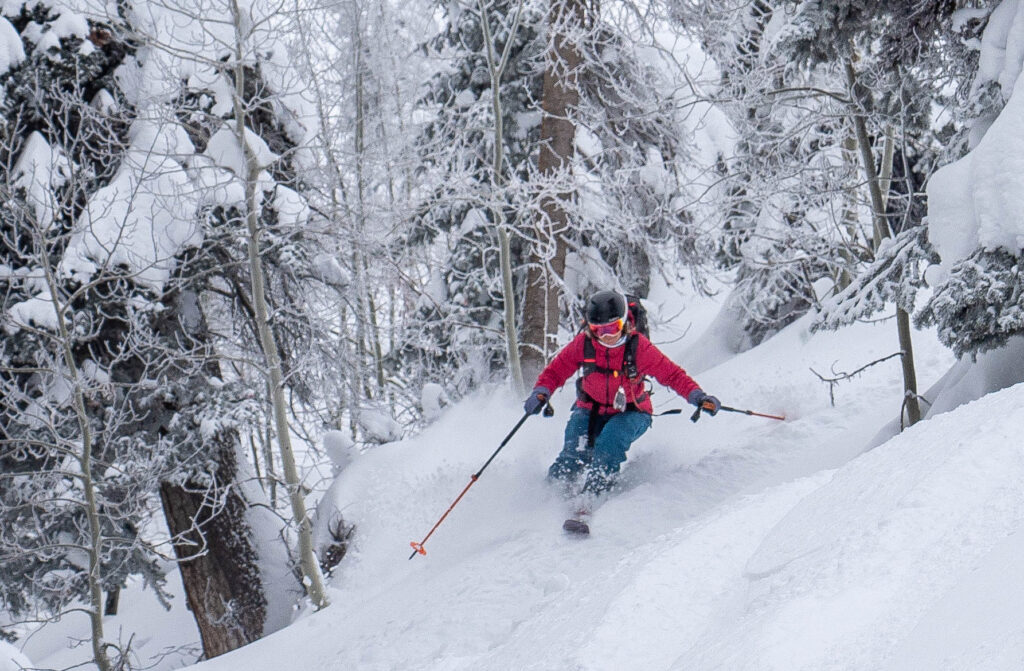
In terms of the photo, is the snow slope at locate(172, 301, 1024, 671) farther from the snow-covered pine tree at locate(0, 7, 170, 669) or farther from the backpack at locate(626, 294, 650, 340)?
the snow-covered pine tree at locate(0, 7, 170, 669)

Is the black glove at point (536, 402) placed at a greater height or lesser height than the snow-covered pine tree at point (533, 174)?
lesser

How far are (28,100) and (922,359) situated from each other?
9518 millimetres

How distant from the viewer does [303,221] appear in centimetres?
880

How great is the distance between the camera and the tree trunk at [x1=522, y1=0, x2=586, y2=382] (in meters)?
9.57

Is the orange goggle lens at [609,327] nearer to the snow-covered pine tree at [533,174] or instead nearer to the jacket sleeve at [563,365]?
the jacket sleeve at [563,365]

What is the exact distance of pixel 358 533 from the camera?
8.84m

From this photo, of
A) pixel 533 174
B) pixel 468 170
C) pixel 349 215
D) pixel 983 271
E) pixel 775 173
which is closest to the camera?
pixel 983 271

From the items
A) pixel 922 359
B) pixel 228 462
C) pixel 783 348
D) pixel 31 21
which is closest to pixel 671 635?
pixel 922 359

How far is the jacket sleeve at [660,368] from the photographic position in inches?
280

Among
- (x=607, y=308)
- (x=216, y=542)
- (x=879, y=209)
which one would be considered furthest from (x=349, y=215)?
(x=879, y=209)

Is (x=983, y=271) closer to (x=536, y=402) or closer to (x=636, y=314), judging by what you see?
(x=636, y=314)

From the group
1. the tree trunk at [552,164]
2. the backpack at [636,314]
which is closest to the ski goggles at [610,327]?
the backpack at [636,314]

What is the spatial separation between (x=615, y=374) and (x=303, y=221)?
3.77 meters

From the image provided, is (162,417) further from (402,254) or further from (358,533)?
(402,254)
